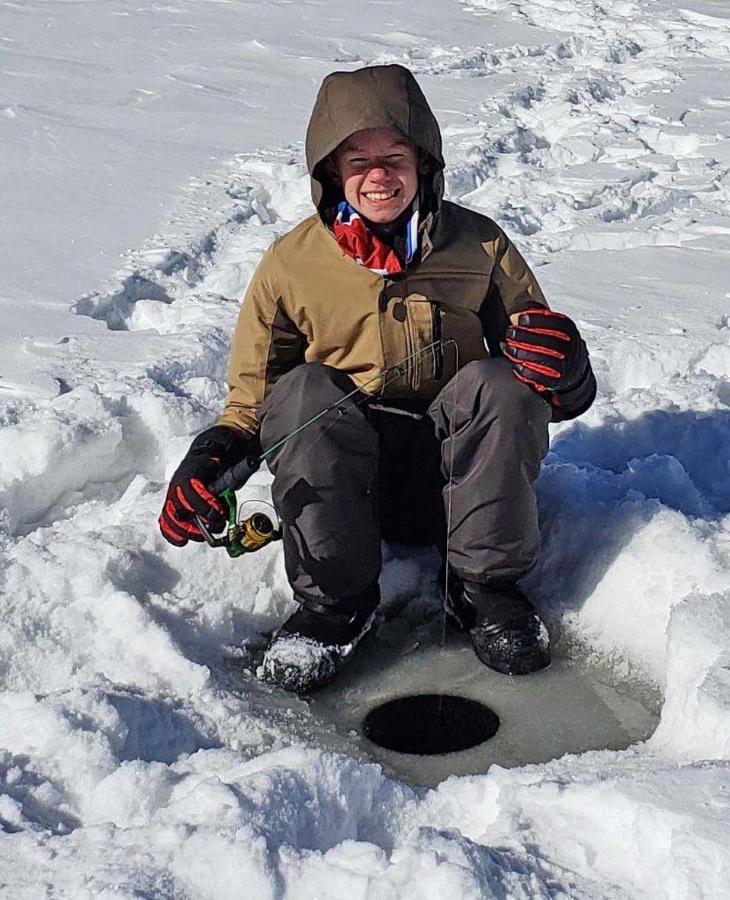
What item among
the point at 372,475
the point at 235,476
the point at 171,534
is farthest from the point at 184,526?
the point at 372,475

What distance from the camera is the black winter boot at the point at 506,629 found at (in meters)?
2.60

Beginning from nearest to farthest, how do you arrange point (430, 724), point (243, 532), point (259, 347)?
point (430, 724), point (243, 532), point (259, 347)

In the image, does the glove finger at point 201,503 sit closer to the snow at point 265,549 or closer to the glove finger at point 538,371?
the snow at point 265,549

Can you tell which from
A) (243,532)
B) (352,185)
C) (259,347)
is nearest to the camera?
(243,532)

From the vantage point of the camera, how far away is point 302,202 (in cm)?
595

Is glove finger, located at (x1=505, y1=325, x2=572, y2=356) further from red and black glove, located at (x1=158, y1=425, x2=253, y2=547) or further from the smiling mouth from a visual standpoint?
red and black glove, located at (x1=158, y1=425, x2=253, y2=547)

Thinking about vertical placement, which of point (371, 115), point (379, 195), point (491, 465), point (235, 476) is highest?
point (371, 115)

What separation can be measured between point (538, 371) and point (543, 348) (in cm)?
5

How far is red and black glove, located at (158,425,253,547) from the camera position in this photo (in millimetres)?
2541

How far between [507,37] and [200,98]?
12.8 ft

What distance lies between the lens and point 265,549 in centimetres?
287

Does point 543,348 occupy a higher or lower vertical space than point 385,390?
higher

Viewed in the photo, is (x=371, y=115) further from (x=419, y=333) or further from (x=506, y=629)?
(x=506, y=629)

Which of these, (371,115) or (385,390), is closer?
(371,115)
